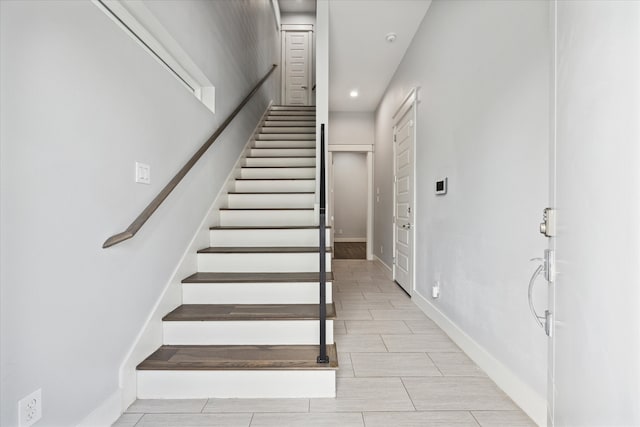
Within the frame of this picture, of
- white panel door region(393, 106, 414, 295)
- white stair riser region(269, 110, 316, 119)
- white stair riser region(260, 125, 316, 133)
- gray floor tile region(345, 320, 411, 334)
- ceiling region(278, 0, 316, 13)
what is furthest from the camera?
ceiling region(278, 0, 316, 13)

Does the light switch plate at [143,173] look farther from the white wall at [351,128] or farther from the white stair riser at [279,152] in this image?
the white wall at [351,128]

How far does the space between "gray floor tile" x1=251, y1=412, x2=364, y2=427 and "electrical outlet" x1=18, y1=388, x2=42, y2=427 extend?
0.82 m

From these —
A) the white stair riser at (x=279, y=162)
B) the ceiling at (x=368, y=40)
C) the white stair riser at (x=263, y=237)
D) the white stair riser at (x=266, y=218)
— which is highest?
the ceiling at (x=368, y=40)

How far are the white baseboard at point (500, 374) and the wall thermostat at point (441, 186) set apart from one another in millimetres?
1022

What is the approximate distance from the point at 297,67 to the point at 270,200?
15.3 feet

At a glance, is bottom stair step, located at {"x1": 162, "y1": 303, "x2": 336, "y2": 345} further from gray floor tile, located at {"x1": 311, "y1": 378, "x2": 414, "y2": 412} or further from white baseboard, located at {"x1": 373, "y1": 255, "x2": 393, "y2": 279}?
white baseboard, located at {"x1": 373, "y1": 255, "x2": 393, "y2": 279}

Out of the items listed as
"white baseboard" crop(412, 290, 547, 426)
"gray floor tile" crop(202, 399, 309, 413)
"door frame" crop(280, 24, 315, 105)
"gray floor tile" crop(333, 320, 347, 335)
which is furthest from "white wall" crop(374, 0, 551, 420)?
"door frame" crop(280, 24, 315, 105)

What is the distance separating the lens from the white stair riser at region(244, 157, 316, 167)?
398 cm

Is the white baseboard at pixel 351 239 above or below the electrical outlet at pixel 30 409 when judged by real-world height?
below

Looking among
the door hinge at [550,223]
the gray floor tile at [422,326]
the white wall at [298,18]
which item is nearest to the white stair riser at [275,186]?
the gray floor tile at [422,326]

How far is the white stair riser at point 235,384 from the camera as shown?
5.52 ft

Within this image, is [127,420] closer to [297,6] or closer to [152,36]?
[152,36]

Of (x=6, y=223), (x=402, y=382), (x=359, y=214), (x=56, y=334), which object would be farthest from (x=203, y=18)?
(x=359, y=214)

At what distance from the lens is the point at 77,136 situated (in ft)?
4.23
